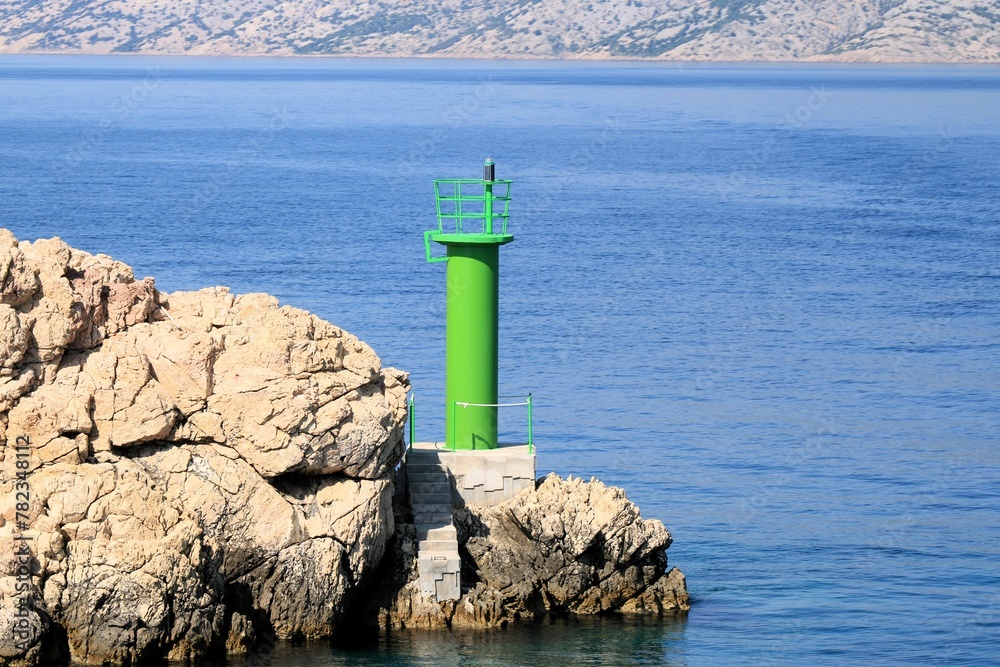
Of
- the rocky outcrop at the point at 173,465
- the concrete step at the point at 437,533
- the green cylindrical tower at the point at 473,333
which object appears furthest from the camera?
the green cylindrical tower at the point at 473,333

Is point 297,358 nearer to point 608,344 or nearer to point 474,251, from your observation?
point 474,251

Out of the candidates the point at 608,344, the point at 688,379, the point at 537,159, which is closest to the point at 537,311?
the point at 608,344

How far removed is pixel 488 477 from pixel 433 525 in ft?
4.39

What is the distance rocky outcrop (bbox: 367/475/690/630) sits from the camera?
65.4 feet

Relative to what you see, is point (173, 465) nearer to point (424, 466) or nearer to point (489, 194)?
point (424, 466)

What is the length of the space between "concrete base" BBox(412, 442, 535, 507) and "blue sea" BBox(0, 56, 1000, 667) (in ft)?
6.27

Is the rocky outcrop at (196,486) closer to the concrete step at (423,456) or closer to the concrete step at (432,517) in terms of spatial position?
the concrete step at (432,517)

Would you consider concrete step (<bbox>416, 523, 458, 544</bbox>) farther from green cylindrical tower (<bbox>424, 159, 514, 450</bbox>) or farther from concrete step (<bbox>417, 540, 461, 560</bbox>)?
green cylindrical tower (<bbox>424, 159, 514, 450</bbox>)

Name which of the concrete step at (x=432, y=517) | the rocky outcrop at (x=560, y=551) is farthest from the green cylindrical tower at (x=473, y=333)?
the concrete step at (x=432, y=517)

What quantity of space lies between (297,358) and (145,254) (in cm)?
3921

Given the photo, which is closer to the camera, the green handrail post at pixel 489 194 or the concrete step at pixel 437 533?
the concrete step at pixel 437 533

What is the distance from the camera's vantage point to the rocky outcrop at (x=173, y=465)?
16.8 meters

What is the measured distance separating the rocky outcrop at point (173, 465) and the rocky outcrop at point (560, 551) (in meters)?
1.64

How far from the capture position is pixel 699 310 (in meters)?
47.3
